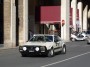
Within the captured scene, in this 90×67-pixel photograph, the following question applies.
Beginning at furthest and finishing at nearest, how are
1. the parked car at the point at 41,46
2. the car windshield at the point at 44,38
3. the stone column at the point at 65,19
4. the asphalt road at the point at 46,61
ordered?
the stone column at the point at 65,19 < the car windshield at the point at 44,38 < the parked car at the point at 41,46 < the asphalt road at the point at 46,61

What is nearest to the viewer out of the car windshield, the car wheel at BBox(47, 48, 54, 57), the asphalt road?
the asphalt road

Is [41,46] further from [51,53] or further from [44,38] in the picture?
[44,38]

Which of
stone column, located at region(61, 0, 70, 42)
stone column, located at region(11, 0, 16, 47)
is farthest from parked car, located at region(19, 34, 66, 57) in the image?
stone column, located at region(61, 0, 70, 42)

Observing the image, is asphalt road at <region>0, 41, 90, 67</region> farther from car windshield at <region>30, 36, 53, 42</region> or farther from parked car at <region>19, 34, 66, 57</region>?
car windshield at <region>30, 36, 53, 42</region>

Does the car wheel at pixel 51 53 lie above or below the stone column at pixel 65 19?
below

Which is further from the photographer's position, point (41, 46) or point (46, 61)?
point (41, 46)

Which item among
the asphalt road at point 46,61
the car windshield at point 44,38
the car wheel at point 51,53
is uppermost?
the car windshield at point 44,38

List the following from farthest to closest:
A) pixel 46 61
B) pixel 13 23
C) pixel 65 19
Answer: pixel 65 19 < pixel 13 23 < pixel 46 61

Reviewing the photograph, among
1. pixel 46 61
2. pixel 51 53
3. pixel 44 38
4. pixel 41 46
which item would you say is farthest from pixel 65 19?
pixel 46 61

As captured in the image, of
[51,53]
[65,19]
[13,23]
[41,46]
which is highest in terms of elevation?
[65,19]

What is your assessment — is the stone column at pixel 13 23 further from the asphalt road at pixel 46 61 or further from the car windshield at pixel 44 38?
the asphalt road at pixel 46 61

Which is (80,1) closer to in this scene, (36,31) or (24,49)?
(36,31)

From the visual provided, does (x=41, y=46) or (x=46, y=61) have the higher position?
(x=41, y=46)

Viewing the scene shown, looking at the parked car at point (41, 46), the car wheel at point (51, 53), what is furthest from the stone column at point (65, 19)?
the car wheel at point (51, 53)
